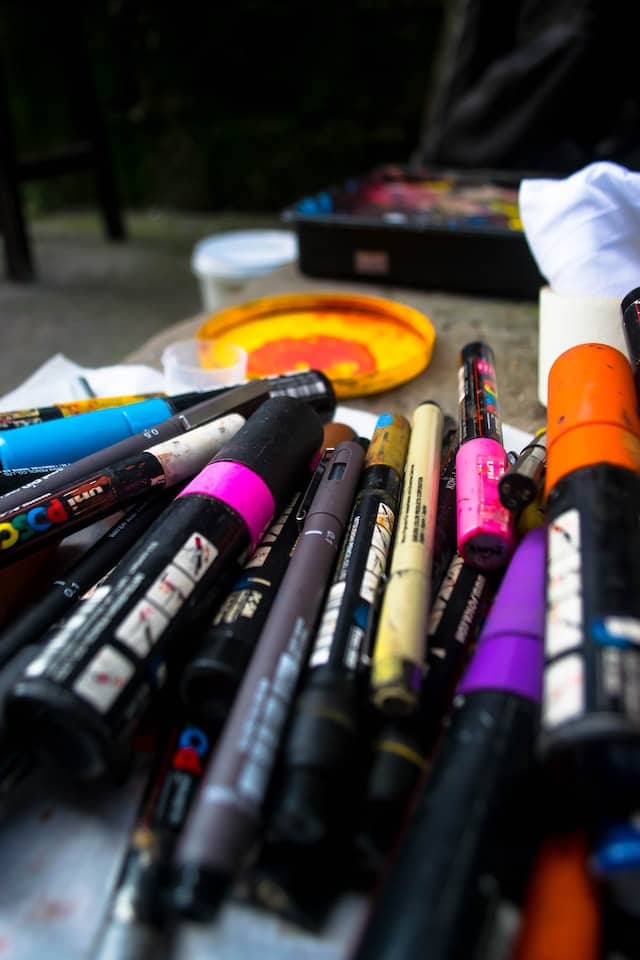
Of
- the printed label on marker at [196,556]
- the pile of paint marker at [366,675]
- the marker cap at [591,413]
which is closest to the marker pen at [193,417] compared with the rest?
the pile of paint marker at [366,675]

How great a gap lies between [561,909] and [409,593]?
159 mm

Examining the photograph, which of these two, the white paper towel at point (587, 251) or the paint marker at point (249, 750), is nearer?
the paint marker at point (249, 750)

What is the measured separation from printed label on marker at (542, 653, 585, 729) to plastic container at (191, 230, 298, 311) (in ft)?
3.51

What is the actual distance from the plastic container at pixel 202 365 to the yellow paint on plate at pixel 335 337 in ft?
0.11

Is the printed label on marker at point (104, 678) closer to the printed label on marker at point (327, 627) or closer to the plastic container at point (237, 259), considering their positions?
the printed label on marker at point (327, 627)

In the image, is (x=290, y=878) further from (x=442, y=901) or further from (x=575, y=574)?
(x=575, y=574)

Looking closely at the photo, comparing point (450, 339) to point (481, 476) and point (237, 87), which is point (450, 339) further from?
point (237, 87)

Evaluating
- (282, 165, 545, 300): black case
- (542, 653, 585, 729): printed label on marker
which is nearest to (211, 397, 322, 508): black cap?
(542, 653, 585, 729): printed label on marker

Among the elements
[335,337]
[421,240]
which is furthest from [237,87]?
[335,337]

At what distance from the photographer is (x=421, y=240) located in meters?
1.07

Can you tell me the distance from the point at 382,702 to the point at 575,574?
0.36 ft

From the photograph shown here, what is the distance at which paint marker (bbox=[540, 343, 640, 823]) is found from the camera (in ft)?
0.92

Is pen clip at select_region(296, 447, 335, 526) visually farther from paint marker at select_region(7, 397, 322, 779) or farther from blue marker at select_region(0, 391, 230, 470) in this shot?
blue marker at select_region(0, 391, 230, 470)

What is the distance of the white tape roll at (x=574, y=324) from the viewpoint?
606 mm
